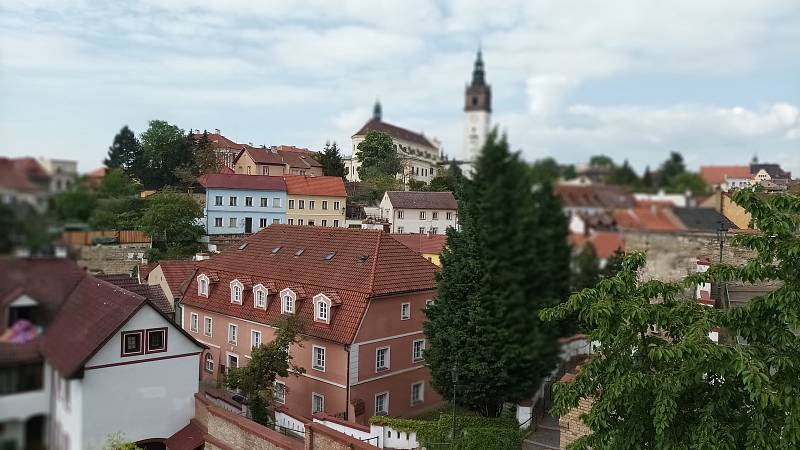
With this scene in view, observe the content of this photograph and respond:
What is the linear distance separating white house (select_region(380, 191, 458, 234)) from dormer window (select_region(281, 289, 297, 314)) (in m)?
3.05

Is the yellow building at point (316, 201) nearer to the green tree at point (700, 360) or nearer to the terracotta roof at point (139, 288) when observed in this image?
the terracotta roof at point (139, 288)

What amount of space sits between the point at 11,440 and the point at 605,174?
386cm

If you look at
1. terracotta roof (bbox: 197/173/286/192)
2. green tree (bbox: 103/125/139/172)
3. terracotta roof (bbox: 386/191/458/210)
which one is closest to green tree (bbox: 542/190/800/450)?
Result: green tree (bbox: 103/125/139/172)

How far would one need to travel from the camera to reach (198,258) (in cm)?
1534

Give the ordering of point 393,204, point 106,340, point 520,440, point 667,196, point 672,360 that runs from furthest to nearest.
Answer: point 393,204, point 520,440, point 106,340, point 672,360, point 667,196

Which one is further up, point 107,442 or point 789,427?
point 789,427

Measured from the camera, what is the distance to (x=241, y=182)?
9586mm

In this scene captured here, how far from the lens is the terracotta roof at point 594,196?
13.3 ft

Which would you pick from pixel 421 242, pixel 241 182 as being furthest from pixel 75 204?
pixel 421 242

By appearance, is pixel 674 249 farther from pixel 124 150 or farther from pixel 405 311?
pixel 405 311

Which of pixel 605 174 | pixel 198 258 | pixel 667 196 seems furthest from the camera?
pixel 198 258

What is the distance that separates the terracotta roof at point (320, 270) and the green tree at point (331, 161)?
10.5 feet

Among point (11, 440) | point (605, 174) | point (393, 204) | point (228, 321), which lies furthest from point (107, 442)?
point (228, 321)

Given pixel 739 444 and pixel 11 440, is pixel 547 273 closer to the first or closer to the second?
pixel 739 444
